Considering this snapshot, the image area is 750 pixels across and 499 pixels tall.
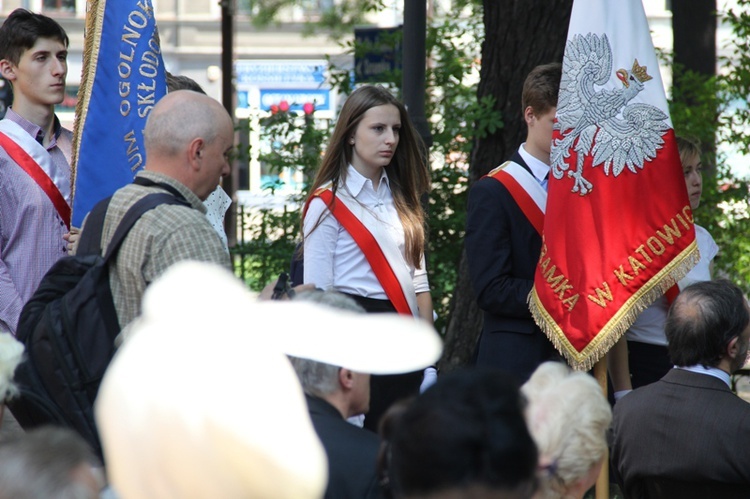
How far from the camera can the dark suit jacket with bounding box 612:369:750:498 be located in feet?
12.7

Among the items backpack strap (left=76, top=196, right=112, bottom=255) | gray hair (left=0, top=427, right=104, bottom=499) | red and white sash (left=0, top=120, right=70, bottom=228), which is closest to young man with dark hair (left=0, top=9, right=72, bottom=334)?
red and white sash (left=0, top=120, right=70, bottom=228)

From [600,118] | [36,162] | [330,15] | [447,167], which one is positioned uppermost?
[330,15]

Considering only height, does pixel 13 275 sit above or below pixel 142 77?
below

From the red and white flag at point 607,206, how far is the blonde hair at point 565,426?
1.77 meters

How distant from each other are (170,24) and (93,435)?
29.3m

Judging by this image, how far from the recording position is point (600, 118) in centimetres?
466

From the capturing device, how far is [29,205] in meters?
4.58

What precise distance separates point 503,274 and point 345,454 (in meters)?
1.99

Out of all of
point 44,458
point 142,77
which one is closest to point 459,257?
point 142,77

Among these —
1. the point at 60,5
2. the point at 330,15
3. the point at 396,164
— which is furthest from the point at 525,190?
the point at 60,5

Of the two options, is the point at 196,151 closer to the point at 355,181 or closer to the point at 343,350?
the point at 355,181

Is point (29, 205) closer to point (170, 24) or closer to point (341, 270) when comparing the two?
point (341, 270)

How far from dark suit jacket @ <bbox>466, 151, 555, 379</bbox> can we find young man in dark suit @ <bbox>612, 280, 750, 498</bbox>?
630 mm

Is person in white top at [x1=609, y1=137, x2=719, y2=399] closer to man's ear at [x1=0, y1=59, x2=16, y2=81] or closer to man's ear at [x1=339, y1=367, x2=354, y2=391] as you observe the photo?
man's ear at [x1=339, y1=367, x2=354, y2=391]
